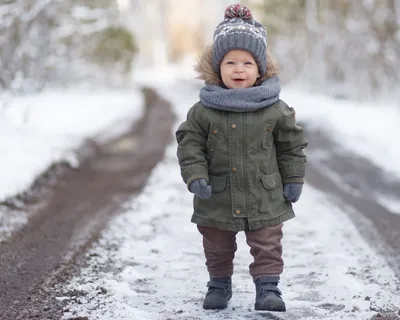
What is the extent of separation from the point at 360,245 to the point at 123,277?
1922 millimetres

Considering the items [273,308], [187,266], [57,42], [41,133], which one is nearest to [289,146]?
[273,308]

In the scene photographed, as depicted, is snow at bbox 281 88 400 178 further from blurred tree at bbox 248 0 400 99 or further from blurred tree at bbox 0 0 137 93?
blurred tree at bbox 0 0 137 93

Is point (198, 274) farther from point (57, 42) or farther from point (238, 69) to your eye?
point (57, 42)

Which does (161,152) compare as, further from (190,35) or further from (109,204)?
(190,35)

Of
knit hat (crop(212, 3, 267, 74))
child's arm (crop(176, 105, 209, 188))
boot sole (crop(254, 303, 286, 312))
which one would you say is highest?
knit hat (crop(212, 3, 267, 74))

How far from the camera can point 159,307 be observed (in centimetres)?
389

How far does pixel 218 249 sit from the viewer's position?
391 centimetres

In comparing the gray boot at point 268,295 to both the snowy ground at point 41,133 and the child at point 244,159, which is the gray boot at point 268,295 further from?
the snowy ground at point 41,133

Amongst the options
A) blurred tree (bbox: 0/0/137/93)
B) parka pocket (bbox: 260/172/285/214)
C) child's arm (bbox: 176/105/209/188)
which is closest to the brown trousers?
parka pocket (bbox: 260/172/285/214)

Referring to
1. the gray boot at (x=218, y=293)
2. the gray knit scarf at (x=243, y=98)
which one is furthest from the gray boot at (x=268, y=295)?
the gray knit scarf at (x=243, y=98)

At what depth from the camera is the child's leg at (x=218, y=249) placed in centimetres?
389

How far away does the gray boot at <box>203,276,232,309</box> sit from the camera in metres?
3.85

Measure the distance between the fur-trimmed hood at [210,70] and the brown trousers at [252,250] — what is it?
2.82 ft

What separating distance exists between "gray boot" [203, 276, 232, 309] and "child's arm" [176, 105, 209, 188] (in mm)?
637
